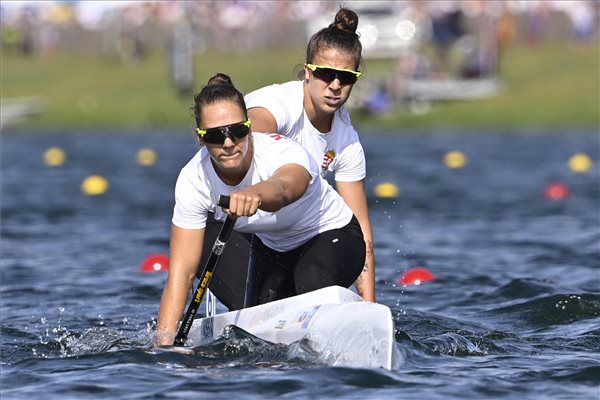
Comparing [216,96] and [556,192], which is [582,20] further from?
[216,96]

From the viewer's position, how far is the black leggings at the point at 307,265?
26.2 feet

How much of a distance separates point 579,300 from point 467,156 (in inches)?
618

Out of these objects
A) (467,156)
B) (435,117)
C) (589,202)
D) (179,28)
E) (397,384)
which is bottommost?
(397,384)

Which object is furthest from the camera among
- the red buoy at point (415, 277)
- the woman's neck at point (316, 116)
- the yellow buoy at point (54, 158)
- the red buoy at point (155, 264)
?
the yellow buoy at point (54, 158)

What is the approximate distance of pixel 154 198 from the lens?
19.5m

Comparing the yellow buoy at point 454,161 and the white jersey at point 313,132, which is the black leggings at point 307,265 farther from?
the yellow buoy at point 454,161

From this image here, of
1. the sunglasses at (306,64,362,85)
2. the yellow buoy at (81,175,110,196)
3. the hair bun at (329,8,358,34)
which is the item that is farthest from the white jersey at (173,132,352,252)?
the yellow buoy at (81,175,110,196)

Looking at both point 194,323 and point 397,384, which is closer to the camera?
point 397,384

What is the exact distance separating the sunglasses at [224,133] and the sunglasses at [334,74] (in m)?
0.98

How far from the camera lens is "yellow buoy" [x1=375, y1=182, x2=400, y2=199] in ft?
63.6

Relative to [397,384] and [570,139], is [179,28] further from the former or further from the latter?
[397,384]

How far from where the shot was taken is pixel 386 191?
19.5 metres

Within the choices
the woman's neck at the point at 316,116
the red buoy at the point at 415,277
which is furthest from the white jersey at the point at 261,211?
the red buoy at the point at 415,277

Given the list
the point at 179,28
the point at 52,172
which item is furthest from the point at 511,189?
the point at 179,28
